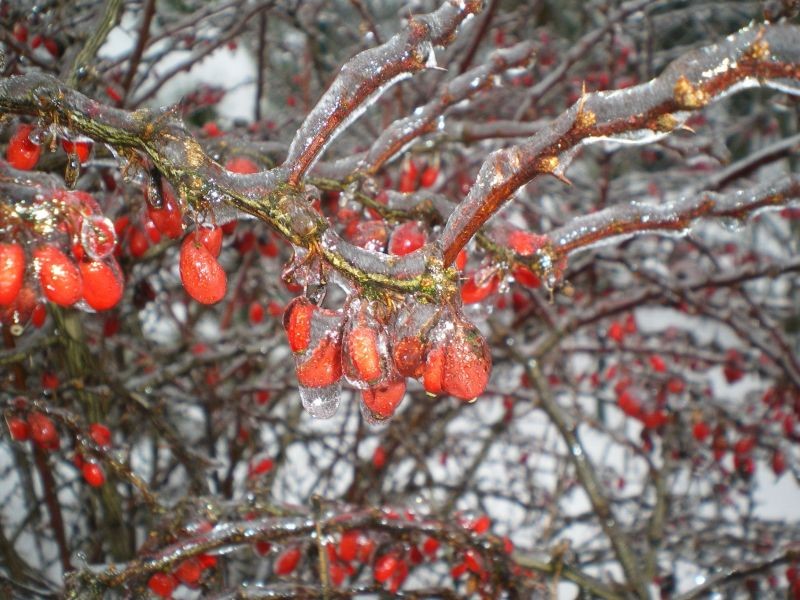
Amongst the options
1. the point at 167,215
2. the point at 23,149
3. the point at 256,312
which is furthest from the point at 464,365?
the point at 256,312

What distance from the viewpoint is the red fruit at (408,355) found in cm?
83

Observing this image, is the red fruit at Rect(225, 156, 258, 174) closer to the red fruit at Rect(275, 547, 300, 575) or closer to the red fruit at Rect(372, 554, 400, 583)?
the red fruit at Rect(372, 554, 400, 583)

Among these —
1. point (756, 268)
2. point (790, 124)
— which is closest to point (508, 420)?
point (756, 268)

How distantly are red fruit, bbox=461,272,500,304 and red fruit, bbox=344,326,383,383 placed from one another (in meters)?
0.34

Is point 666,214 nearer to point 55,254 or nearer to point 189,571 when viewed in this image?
point 55,254

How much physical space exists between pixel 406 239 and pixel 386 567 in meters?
1.03

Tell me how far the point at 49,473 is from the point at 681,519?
8.87 ft

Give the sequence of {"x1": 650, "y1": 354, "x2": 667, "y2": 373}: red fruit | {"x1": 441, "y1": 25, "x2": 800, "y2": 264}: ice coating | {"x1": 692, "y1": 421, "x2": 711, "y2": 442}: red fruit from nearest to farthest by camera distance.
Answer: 1. {"x1": 441, "y1": 25, "x2": 800, "y2": 264}: ice coating
2. {"x1": 692, "y1": 421, "x2": 711, "y2": 442}: red fruit
3. {"x1": 650, "y1": 354, "x2": 667, "y2": 373}: red fruit

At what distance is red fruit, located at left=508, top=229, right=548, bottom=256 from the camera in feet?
3.61

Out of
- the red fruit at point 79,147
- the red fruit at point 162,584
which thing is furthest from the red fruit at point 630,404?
the red fruit at point 79,147

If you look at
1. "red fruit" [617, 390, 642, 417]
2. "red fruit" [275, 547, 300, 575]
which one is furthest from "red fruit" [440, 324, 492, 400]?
"red fruit" [617, 390, 642, 417]

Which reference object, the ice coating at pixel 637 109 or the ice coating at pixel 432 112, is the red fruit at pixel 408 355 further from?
the ice coating at pixel 432 112

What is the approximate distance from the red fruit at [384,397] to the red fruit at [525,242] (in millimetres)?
322

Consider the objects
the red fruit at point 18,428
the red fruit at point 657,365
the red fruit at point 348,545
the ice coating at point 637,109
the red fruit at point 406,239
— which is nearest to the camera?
the ice coating at point 637,109
